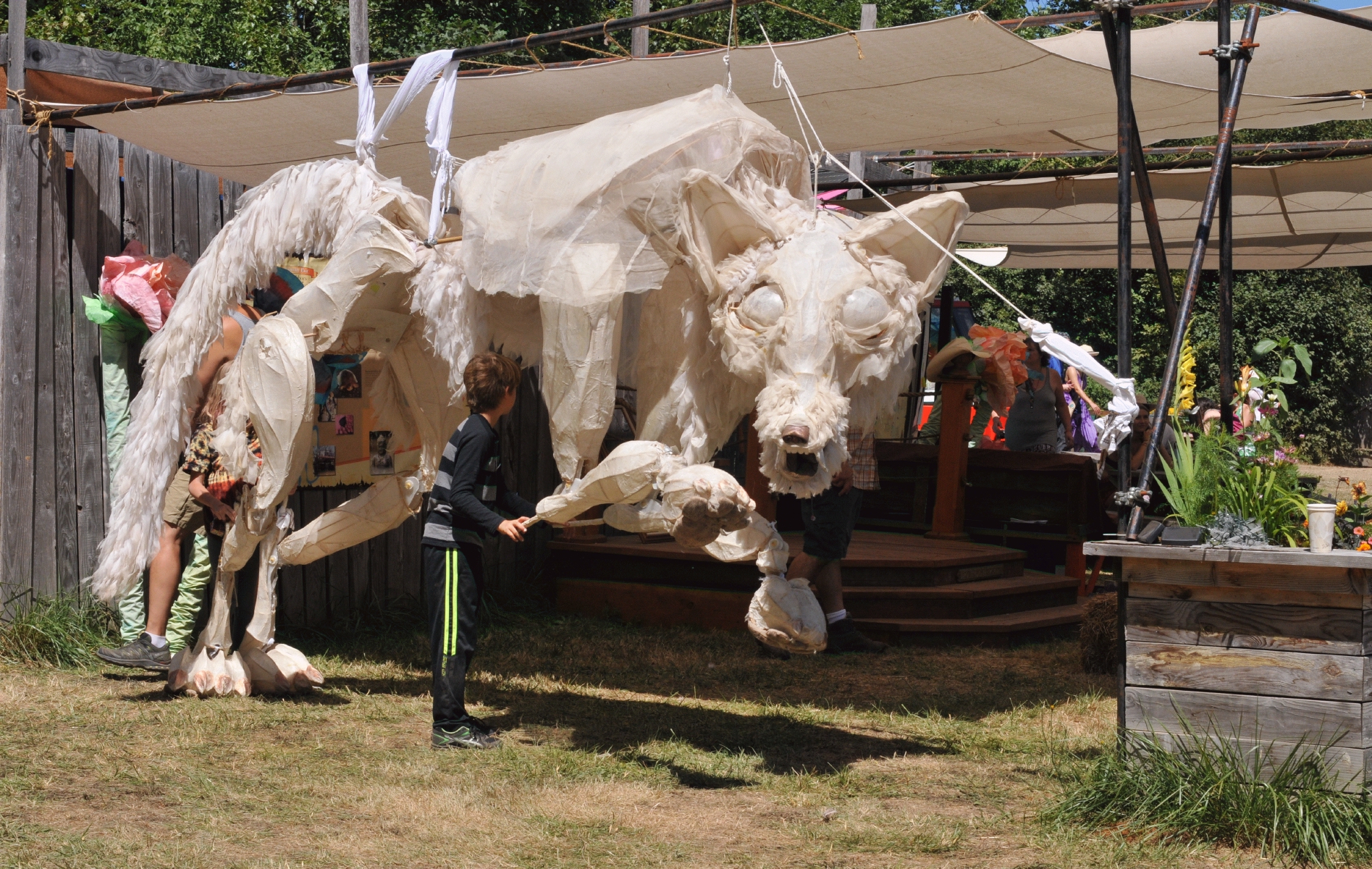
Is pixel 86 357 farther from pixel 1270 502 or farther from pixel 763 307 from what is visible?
pixel 1270 502

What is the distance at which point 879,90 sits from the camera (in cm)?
521

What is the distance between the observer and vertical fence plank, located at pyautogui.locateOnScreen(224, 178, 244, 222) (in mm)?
6832

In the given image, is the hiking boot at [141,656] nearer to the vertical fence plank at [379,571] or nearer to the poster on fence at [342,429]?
the poster on fence at [342,429]

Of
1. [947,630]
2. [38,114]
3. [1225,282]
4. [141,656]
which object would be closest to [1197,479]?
[1225,282]

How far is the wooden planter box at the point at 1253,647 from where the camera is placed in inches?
138

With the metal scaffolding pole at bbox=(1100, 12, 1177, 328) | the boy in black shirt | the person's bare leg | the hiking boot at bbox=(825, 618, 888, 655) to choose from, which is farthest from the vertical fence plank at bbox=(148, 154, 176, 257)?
the metal scaffolding pole at bbox=(1100, 12, 1177, 328)

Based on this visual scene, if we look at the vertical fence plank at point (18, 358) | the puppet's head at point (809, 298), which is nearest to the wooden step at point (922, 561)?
the puppet's head at point (809, 298)

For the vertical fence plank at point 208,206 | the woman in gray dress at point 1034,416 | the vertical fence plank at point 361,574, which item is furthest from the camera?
the woman in gray dress at point 1034,416

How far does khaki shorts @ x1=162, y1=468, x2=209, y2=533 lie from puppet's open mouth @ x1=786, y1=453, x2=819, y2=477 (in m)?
2.98

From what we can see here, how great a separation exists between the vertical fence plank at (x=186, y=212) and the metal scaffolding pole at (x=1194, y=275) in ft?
15.9

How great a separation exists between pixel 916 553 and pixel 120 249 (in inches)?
176

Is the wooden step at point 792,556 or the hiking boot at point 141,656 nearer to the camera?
the hiking boot at point 141,656

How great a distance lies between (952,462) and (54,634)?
5.03 m

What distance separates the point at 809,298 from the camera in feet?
12.9
